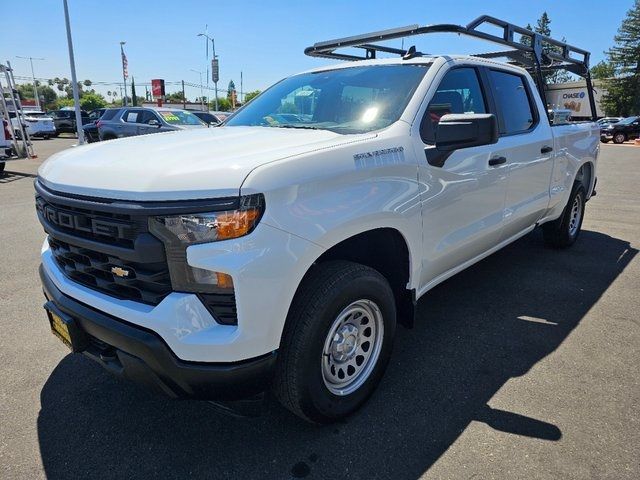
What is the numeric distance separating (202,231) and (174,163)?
38 cm

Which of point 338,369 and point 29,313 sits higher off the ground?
point 338,369

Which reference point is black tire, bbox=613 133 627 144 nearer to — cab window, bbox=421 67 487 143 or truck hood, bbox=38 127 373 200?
cab window, bbox=421 67 487 143

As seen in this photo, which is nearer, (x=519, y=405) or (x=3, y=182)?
(x=519, y=405)

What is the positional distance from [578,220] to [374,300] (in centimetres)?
441

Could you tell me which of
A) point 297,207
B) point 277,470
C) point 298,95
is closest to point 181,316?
point 297,207

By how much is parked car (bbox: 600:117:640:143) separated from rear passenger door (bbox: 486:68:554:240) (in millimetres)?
30687

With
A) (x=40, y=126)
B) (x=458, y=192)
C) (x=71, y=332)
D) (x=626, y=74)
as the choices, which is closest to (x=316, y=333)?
(x=71, y=332)

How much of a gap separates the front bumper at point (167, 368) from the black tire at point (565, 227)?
14.8 feet

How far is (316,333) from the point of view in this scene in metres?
2.10

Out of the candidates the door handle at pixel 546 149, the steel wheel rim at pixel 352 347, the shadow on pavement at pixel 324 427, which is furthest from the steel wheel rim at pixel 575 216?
the steel wheel rim at pixel 352 347

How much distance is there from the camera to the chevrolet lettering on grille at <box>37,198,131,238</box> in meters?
1.91

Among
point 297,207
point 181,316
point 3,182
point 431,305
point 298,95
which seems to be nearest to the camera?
point 181,316

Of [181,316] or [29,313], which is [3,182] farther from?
[181,316]

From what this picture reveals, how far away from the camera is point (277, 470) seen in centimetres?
216
